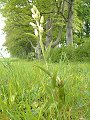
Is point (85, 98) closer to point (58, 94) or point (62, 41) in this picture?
point (58, 94)

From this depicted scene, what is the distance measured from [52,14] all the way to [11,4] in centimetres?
435

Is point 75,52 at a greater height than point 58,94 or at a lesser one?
lesser

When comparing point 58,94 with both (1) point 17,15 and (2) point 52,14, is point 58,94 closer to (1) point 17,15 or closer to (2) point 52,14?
(2) point 52,14

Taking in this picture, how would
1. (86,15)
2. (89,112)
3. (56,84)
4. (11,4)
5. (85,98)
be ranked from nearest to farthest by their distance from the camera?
(56,84)
(89,112)
(85,98)
(11,4)
(86,15)

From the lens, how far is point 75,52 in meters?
19.0

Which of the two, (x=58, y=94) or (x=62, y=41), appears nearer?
(x=58, y=94)

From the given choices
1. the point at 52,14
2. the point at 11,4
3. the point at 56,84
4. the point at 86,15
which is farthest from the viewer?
the point at 86,15

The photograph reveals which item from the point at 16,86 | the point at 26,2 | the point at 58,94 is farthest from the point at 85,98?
the point at 26,2

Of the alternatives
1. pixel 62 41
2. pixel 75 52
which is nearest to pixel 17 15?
pixel 75 52

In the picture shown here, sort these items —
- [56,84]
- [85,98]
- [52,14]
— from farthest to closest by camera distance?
[52,14] < [85,98] < [56,84]

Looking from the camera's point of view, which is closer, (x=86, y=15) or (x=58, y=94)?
(x=58, y=94)

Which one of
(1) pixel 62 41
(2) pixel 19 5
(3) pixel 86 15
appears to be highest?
(2) pixel 19 5

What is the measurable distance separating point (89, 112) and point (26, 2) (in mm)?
26536

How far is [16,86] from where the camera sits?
105 inches
